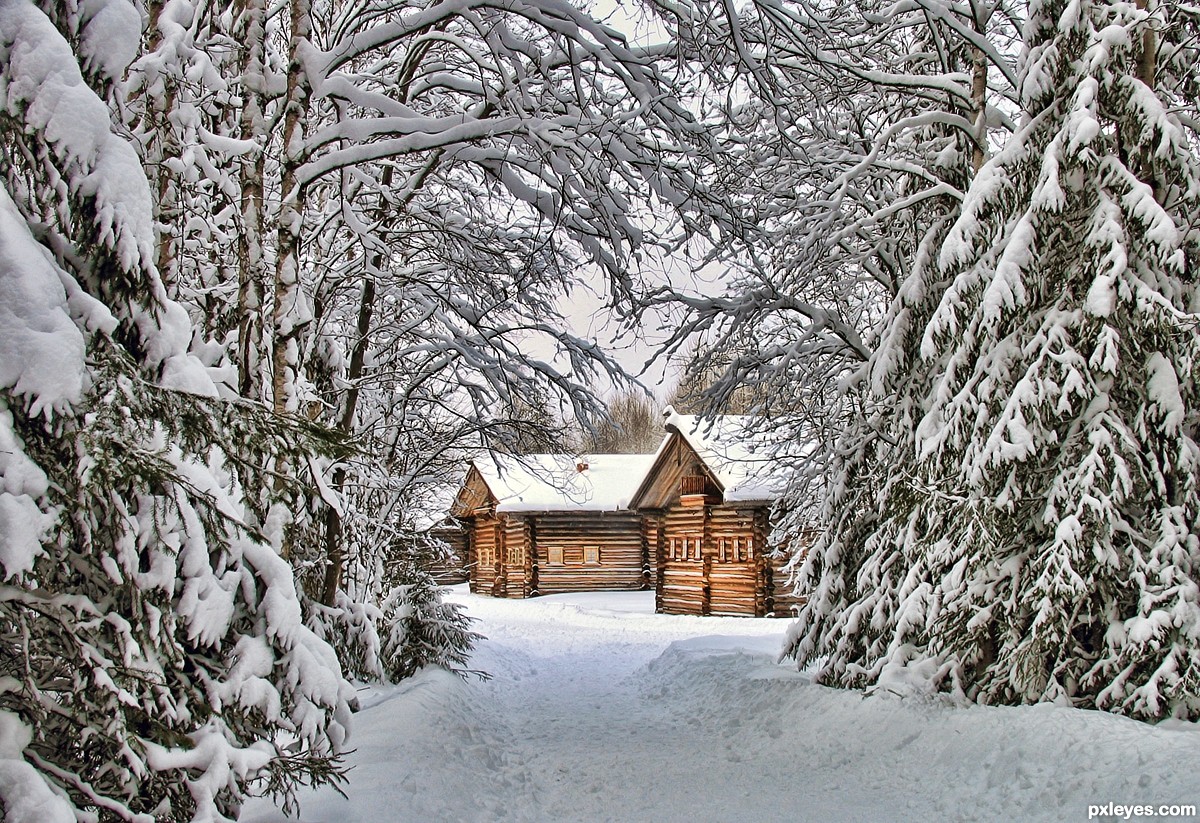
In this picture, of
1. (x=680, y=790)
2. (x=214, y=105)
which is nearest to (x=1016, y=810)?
(x=680, y=790)

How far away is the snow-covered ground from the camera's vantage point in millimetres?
5492

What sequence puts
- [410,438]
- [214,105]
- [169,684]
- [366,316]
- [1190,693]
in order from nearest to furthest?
[169,684]
[1190,693]
[214,105]
[366,316]
[410,438]

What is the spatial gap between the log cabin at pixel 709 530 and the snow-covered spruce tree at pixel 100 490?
2047 centimetres

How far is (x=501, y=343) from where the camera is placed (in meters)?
9.48

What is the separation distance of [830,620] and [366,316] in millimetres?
6639

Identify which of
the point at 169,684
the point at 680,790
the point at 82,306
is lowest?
the point at 680,790

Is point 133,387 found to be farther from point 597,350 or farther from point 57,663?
point 597,350

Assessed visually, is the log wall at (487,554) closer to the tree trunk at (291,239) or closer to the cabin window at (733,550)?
the cabin window at (733,550)

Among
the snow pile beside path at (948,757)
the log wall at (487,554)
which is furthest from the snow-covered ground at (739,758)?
the log wall at (487,554)

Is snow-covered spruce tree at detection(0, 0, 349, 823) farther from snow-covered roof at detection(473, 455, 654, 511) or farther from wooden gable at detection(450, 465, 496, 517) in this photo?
wooden gable at detection(450, 465, 496, 517)

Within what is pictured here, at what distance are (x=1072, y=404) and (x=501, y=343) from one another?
5648 millimetres

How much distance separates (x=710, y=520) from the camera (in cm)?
2708

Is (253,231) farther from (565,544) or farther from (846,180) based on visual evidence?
(565,544)

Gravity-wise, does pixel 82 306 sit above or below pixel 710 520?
above
